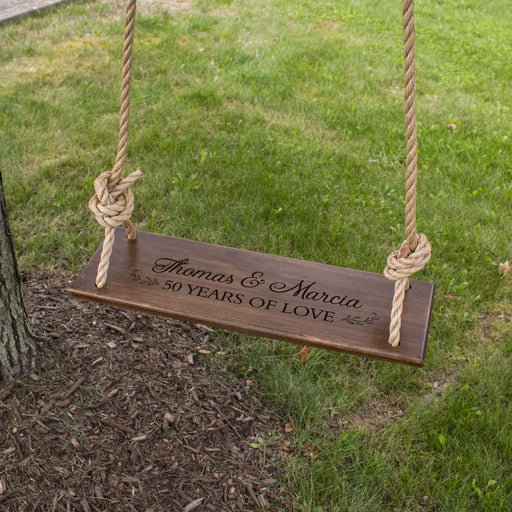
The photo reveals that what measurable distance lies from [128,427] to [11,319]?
643 mm

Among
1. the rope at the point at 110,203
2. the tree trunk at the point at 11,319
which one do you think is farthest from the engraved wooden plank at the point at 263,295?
the tree trunk at the point at 11,319

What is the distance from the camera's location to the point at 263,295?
1967mm

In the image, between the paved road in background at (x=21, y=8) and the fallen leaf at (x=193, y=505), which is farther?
the paved road in background at (x=21, y=8)

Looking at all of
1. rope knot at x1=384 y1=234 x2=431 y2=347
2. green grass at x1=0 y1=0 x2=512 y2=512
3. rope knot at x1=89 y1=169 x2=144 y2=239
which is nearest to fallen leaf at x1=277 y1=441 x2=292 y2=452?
green grass at x1=0 y1=0 x2=512 y2=512

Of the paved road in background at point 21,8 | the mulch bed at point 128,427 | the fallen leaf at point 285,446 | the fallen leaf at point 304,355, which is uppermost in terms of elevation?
the paved road in background at point 21,8

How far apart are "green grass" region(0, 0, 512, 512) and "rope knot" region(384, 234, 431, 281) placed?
1026 mm

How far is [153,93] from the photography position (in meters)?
4.85

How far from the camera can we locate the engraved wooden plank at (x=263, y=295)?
180 centimetres

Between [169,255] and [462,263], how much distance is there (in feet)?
6.55

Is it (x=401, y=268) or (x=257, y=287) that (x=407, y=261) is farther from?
(x=257, y=287)

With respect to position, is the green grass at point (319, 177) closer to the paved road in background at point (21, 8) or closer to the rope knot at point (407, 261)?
the paved road in background at point (21, 8)

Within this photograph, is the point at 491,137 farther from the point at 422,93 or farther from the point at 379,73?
the point at 379,73

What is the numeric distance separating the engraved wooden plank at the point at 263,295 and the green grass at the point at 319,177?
80 centimetres

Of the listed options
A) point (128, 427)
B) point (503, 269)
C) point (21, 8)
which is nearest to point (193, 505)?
Answer: point (128, 427)
